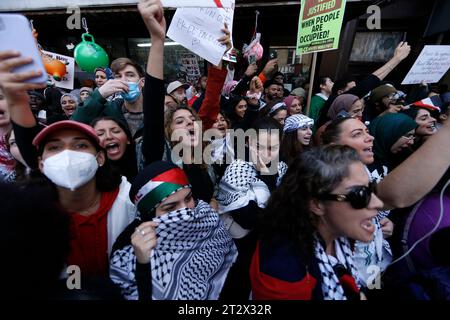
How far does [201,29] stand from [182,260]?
1.55 m

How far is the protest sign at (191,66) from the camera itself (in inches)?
295

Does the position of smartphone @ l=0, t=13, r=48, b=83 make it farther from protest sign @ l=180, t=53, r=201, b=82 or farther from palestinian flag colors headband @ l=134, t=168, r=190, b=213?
protest sign @ l=180, t=53, r=201, b=82

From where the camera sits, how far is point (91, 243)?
1.33m

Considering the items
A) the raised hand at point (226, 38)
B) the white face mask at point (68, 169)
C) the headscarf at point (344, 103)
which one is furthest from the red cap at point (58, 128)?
the headscarf at point (344, 103)

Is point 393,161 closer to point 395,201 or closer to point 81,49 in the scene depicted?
point 395,201

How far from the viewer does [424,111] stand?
2.82m

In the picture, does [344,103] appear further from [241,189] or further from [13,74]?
[13,74]

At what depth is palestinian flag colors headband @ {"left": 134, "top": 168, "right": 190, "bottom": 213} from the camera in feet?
4.38

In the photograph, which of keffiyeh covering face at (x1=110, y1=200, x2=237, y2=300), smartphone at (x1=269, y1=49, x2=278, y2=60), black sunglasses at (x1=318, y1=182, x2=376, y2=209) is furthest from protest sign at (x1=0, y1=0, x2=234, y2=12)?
black sunglasses at (x1=318, y1=182, x2=376, y2=209)

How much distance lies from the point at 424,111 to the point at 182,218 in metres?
3.12

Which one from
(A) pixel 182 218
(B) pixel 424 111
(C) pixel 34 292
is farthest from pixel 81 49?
(B) pixel 424 111

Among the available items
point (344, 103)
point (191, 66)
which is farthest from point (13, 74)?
point (191, 66)

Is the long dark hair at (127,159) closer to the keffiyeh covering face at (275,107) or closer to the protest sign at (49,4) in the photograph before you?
the keffiyeh covering face at (275,107)

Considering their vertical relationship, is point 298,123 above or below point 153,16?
below
